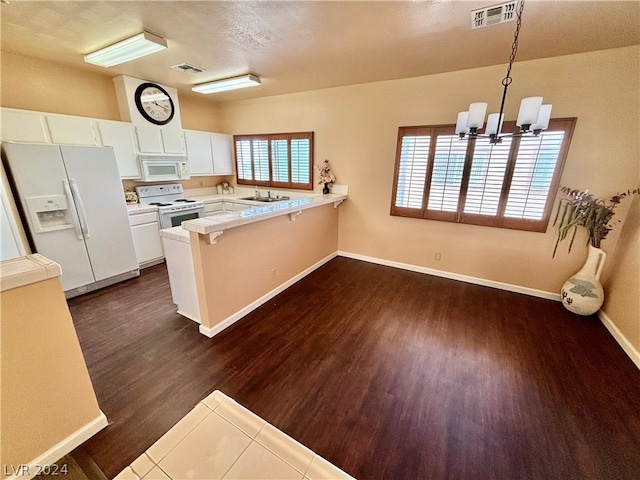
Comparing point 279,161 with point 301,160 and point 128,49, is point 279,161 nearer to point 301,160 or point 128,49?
point 301,160

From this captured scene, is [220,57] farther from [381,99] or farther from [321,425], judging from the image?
[321,425]

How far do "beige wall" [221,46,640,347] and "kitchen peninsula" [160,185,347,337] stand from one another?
1.12 m

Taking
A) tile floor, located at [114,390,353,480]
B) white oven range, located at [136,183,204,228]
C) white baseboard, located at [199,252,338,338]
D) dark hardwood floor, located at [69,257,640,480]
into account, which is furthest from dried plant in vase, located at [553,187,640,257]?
white oven range, located at [136,183,204,228]

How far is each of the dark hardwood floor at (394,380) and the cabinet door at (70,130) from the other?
6.57ft

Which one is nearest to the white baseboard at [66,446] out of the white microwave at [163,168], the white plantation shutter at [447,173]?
the white microwave at [163,168]

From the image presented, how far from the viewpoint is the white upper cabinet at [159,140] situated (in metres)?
3.78

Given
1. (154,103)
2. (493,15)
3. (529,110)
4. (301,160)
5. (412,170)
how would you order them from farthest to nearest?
1. (301,160)
2. (154,103)
3. (412,170)
4. (493,15)
5. (529,110)

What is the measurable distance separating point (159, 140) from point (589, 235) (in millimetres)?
5839

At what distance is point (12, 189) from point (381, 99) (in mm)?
4374

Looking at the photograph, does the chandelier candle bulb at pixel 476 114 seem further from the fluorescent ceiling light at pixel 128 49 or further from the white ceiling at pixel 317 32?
the fluorescent ceiling light at pixel 128 49

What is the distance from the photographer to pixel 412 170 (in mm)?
3496

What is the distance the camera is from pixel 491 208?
123 inches

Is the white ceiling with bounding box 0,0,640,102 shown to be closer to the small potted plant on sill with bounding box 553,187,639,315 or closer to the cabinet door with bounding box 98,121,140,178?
the cabinet door with bounding box 98,121,140,178

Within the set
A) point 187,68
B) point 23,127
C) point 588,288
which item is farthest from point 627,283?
point 23,127
